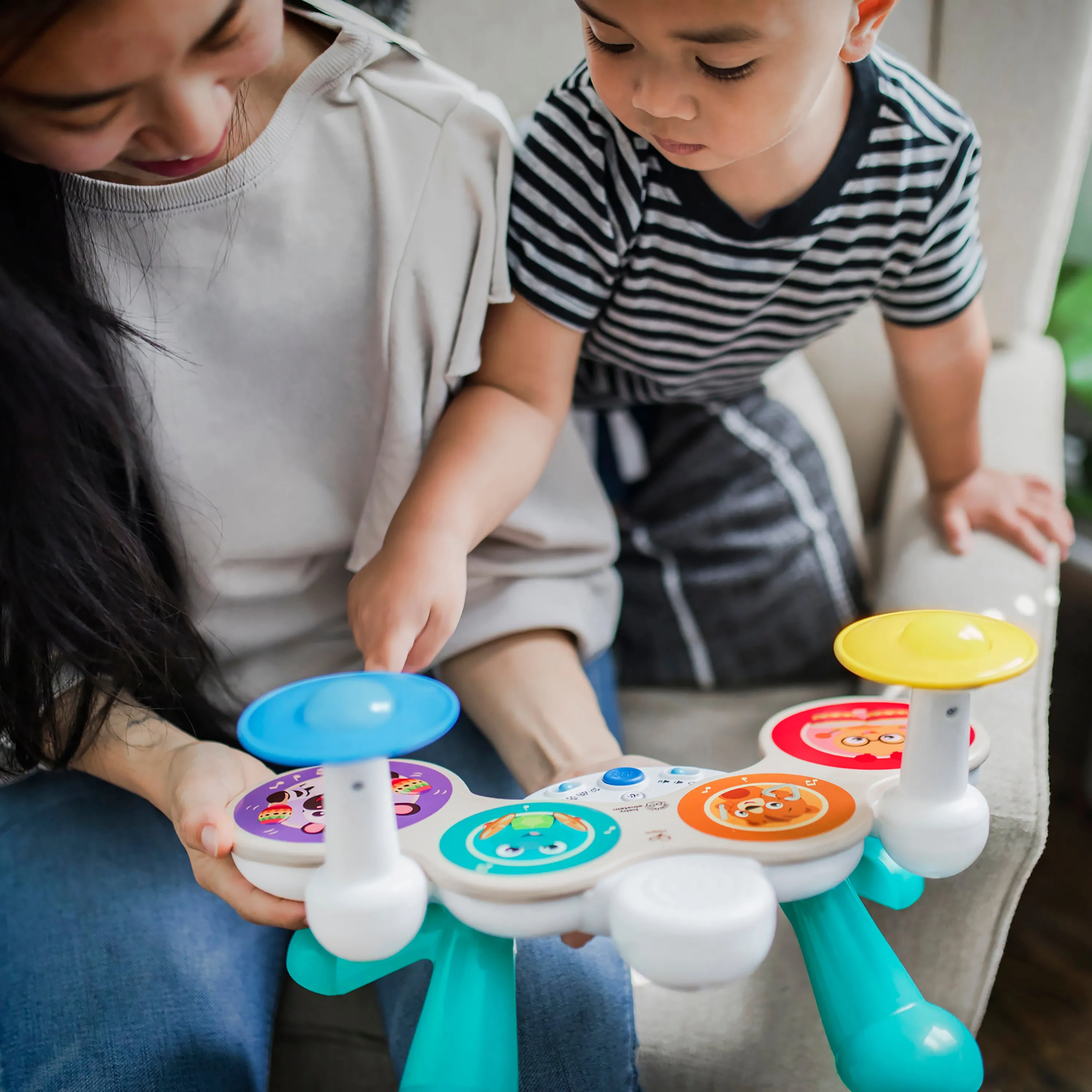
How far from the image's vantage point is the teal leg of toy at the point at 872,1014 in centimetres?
38

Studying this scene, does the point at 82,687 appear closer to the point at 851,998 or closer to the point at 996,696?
the point at 851,998

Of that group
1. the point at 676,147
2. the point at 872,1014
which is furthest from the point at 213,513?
the point at 872,1014

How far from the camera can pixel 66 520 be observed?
1.57ft

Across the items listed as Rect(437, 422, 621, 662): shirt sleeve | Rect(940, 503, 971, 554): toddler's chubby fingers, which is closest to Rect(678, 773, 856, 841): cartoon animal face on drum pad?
Rect(437, 422, 621, 662): shirt sleeve

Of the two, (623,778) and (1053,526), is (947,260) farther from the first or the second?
(623,778)

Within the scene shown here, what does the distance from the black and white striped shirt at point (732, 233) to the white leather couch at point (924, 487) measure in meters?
0.18

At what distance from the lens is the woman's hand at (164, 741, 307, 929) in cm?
46

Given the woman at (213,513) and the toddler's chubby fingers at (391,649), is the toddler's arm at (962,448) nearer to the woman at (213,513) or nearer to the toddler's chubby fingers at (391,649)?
the woman at (213,513)

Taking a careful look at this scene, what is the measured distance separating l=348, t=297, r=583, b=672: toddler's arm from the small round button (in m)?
0.11

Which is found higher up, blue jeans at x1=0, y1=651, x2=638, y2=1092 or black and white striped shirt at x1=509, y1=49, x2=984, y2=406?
black and white striped shirt at x1=509, y1=49, x2=984, y2=406

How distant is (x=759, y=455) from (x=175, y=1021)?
56 cm

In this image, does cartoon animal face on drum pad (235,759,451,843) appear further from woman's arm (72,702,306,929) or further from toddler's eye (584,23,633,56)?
toddler's eye (584,23,633,56)

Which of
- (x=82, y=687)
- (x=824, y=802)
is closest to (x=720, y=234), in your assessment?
(x=824, y=802)

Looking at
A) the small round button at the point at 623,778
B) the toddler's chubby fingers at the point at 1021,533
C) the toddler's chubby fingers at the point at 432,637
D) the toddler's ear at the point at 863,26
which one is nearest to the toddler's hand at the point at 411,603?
the toddler's chubby fingers at the point at 432,637
